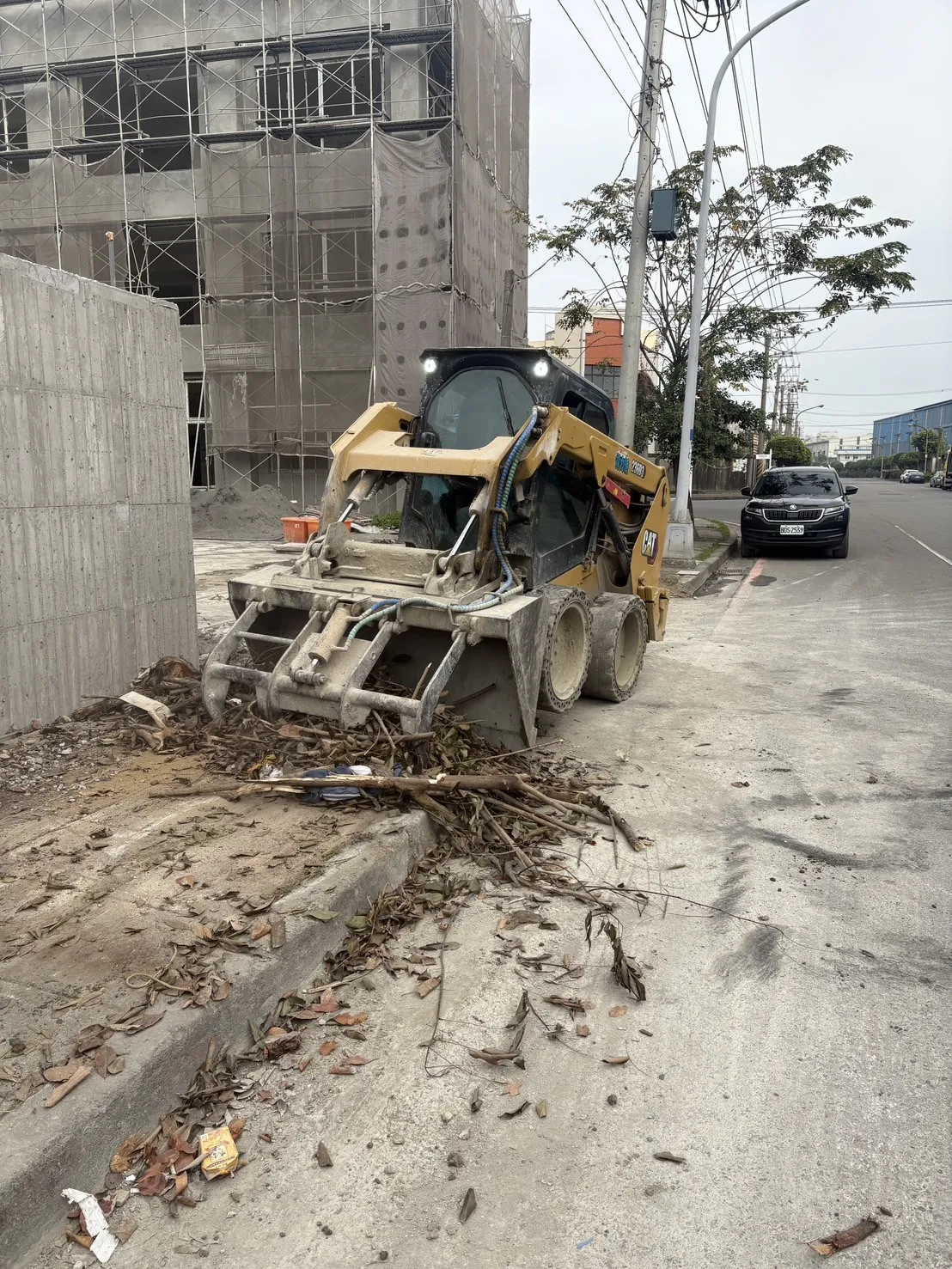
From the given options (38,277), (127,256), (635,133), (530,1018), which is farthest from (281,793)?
(127,256)

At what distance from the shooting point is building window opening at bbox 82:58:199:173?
72.0ft

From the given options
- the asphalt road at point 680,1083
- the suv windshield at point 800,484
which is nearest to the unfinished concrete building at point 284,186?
the suv windshield at point 800,484

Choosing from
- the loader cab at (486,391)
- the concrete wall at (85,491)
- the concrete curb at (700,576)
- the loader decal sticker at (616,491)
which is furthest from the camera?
the concrete curb at (700,576)

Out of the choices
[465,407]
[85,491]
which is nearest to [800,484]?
[465,407]

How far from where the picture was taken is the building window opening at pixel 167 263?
22.0 metres

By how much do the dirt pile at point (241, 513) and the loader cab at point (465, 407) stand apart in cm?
1438

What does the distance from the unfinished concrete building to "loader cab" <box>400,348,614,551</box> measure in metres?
14.1

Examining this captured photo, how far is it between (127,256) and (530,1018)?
905 inches

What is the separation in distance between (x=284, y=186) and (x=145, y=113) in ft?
21.7

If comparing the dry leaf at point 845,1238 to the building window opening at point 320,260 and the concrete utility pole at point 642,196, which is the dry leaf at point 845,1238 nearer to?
the concrete utility pole at point 642,196

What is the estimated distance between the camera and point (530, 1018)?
3.37 metres

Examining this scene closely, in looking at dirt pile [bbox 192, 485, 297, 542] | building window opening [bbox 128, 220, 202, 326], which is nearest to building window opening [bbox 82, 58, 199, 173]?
building window opening [bbox 128, 220, 202, 326]

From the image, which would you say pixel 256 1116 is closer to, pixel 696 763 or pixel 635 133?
pixel 696 763

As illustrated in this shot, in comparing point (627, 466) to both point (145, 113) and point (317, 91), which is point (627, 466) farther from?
point (145, 113)
